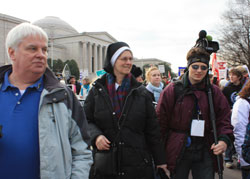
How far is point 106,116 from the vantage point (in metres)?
2.45

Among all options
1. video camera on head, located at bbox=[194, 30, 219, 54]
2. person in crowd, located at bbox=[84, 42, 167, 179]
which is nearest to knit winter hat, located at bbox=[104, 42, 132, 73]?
person in crowd, located at bbox=[84, 42, 167, 179]

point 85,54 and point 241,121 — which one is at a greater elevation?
point 85,54

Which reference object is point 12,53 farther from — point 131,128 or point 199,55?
point 199,55

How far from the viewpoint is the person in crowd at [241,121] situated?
9.18ft

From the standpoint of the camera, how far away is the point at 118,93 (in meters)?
2.60

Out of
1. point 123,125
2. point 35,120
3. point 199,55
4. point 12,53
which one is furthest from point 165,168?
point 12,53

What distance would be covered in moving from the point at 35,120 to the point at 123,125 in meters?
0.98

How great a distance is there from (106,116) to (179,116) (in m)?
0.85

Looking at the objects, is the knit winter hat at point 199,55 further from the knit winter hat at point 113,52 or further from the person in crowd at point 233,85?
the person in crowd at point 233,85

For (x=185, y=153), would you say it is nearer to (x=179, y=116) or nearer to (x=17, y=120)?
(x=179, y=116)

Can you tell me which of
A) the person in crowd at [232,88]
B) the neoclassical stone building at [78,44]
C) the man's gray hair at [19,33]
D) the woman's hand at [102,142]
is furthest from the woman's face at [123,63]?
the neoclassical stone building at [78,44]

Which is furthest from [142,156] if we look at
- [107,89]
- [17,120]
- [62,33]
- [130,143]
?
[62,33]

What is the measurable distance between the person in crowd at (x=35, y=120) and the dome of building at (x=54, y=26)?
77090 millimetres

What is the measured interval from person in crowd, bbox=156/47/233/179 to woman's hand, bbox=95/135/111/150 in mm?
702
